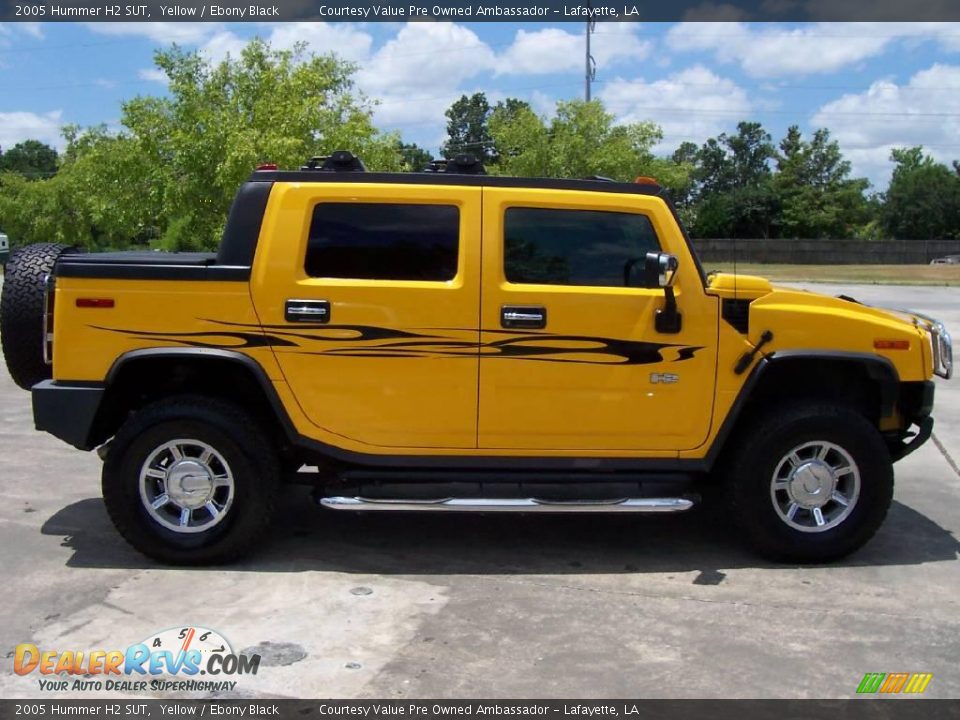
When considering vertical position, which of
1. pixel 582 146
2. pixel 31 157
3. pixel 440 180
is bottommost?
pixel 440 180

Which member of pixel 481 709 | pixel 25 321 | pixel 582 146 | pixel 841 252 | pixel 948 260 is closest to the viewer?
pixel 481 709

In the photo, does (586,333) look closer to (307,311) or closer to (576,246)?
(576,246)

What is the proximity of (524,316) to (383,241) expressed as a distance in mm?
857

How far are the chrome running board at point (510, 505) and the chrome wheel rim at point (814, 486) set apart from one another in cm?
56

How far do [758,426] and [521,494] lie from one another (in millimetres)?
1352

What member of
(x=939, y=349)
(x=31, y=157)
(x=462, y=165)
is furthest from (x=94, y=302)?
(x=31, y=157)

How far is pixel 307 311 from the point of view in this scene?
4961mm

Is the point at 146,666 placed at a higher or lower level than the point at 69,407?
lower

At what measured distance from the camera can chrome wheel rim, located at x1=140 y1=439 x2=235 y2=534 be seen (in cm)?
507

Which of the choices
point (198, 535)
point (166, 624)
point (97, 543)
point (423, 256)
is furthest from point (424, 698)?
point (97, 543)

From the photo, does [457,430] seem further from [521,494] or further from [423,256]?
[423,256]

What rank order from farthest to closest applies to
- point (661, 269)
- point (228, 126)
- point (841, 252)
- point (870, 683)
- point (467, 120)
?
1. point (467, 120)
2. point (841, 252)
3. point (228, 126)
4. point (661, 269)
5. point (870, 683)

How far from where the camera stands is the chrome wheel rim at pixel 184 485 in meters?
5.07

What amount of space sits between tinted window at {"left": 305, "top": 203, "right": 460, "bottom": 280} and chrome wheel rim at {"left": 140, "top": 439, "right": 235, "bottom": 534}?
1184 mm
